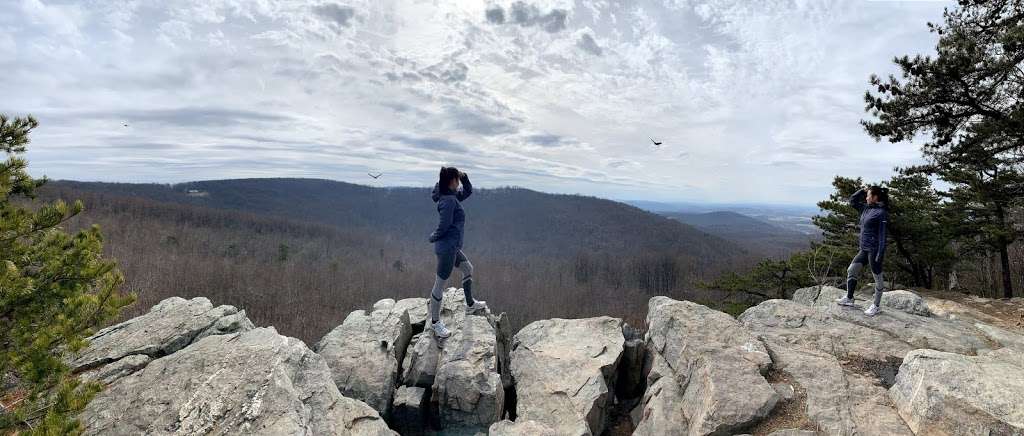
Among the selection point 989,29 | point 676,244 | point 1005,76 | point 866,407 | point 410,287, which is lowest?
point 410,287

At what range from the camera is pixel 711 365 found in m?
7.70

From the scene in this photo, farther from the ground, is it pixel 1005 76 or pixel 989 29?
pixel 989 29

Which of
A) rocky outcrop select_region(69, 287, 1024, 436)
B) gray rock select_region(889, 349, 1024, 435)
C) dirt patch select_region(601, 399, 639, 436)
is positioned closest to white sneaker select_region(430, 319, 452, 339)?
rocky outcrop select_region(69, 287, 1024, 436)

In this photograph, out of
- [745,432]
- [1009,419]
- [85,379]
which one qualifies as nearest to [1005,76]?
[1009,419]

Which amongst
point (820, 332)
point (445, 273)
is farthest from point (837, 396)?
point (445, 273)

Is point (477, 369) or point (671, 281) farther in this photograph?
point (671, 281)

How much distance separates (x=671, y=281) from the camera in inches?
3957

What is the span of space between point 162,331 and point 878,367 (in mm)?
14220

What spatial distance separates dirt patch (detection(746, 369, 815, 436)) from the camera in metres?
6.36

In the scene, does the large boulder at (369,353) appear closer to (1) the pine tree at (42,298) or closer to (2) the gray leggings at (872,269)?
(1) the pine tree at (42,298)

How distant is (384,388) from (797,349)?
8583 mm

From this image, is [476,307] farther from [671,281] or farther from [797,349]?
[671,281]

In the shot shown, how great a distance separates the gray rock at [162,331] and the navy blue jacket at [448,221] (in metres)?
5.17

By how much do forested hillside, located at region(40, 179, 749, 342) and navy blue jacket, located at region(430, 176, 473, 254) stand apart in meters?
53.1
